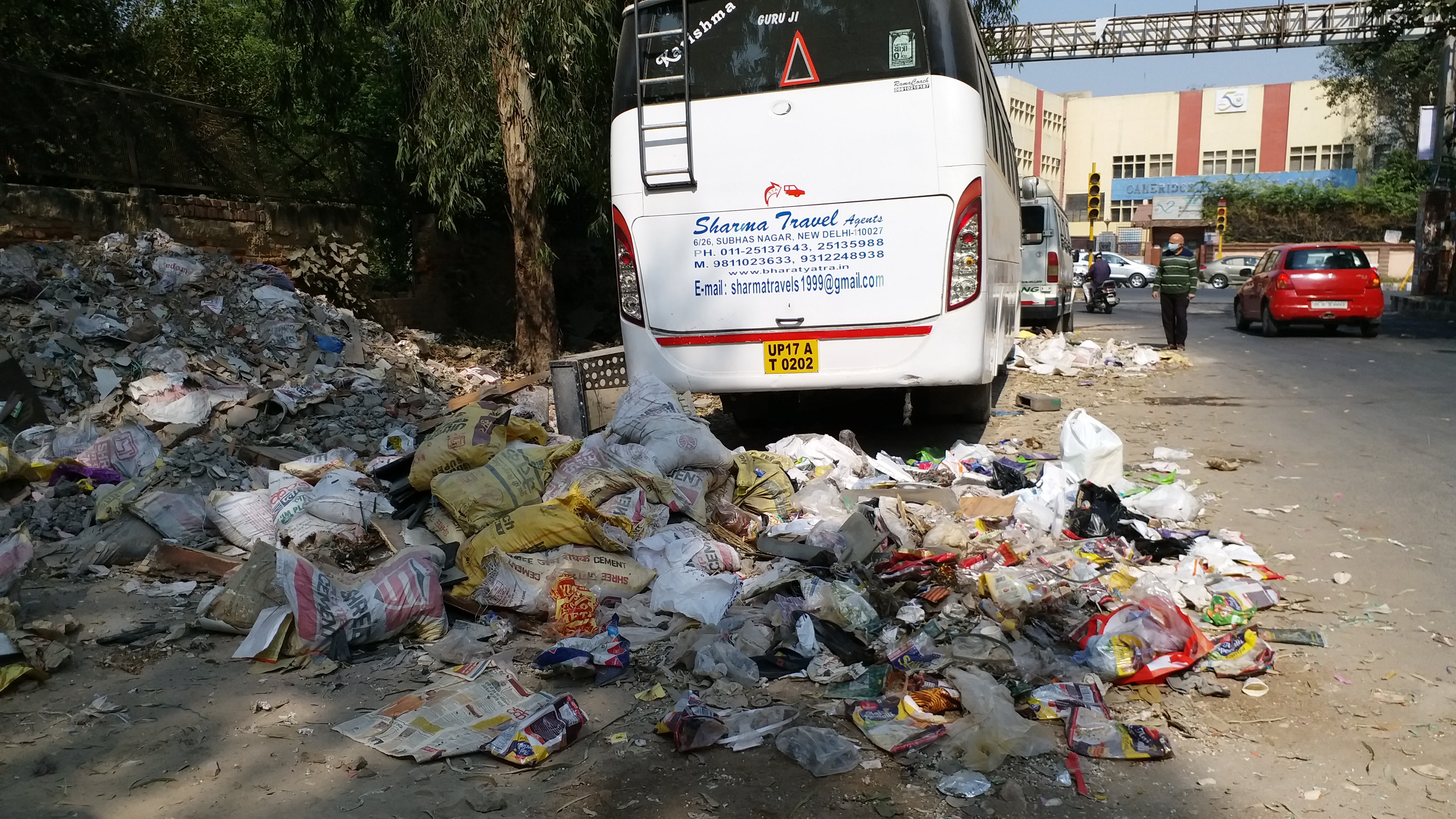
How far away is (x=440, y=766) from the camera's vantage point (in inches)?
117

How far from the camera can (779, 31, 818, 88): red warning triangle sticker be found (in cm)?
609

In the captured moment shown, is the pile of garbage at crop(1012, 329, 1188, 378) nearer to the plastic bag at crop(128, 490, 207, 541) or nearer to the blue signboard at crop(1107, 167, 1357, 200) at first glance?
the plastic bag at crop(128, 490, 207, 541)

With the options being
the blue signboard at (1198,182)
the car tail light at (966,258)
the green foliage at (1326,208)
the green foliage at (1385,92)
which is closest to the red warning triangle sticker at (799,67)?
the car tail light at (966,258)

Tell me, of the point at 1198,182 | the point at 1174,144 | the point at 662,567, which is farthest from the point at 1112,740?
the point at 1174,144

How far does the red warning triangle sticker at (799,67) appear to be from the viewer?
20.0 feet

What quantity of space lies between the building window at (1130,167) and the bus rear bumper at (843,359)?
5764 cm

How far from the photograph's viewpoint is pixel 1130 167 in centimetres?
5866

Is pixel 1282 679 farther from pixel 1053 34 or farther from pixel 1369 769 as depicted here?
pixel 1053 34

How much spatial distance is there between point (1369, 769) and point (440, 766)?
265 cm

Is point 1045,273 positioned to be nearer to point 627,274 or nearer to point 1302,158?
point 627,274

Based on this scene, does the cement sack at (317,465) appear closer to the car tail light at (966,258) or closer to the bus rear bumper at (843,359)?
the bus rear bumper at (843,359)

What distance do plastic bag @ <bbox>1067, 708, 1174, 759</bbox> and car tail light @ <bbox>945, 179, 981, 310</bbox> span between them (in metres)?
3.29

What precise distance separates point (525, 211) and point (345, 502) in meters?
6.38

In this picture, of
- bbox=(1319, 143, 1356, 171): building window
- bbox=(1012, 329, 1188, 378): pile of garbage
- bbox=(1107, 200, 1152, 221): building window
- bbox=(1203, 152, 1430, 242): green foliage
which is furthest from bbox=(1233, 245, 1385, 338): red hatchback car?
bbox=(1319, 143, 1356, 171): building window
